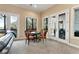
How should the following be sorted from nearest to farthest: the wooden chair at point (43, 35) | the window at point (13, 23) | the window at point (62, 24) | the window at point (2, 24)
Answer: the window at point (2, 24) < the window at point (13, 23) < the wooden chair at point (43, 35) < the window at point (62, 24)

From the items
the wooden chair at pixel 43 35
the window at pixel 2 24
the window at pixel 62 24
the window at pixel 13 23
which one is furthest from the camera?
the window at pixel 62 24

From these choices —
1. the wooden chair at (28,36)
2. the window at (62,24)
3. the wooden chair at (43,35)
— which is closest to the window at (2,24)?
the wooden chair at (28,36)

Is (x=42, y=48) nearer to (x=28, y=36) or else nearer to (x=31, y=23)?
(x=28, y=36)

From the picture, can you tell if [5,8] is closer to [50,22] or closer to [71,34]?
[50,22]

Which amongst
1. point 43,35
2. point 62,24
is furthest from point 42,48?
point 62,24

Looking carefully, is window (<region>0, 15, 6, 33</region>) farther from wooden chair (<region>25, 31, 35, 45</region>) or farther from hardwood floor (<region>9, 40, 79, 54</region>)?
wooden chair (<region>25, 31, 35, 45</region>)

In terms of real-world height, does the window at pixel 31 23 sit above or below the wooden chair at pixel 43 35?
above

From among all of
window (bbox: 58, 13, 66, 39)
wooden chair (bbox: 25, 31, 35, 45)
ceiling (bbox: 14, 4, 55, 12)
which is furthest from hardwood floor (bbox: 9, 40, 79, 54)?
ceiling (bbox: 14, 4, 55, 12)

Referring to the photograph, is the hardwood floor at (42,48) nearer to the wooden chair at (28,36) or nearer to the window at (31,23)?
the wooden chair at (28,36)

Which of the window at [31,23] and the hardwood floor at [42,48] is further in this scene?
the window at [31,23]

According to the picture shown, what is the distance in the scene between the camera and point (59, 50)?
3.31 meters

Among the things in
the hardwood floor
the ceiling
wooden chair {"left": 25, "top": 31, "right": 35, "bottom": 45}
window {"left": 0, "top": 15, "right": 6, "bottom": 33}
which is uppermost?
the ceiling
